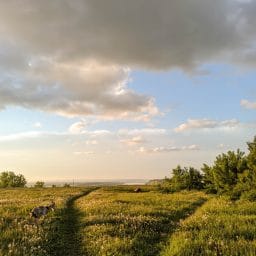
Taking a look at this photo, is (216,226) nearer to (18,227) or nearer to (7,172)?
(18,227)

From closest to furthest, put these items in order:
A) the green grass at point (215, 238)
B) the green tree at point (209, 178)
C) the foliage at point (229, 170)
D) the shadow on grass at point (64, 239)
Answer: the green grass at point (215, 238)
the shadow on grass at point (64, 239)
the foliage at point (229, 170)
the green tree at point (209, 178)

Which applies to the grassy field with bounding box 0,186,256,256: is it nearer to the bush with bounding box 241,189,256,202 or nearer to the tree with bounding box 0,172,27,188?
the bush with bounding box 241,189,256,202

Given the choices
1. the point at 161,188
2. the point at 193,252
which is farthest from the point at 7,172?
the point at 193,252

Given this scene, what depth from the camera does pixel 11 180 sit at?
13338cm

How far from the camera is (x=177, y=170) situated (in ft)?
203

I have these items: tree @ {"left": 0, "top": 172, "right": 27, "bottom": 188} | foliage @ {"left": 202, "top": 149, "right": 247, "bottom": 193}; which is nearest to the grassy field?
foliage @ {"left": 202, "top": 149, "right": 247, "bottom": 193}

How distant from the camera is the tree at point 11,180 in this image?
132m

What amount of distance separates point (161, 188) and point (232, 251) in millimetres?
51640

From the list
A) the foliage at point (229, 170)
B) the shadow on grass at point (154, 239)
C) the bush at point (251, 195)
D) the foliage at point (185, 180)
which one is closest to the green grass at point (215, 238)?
the shadow on grass at point (154, 239)

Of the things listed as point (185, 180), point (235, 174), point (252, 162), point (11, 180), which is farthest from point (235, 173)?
point (11, 180)

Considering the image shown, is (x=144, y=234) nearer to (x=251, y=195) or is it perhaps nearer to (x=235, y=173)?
(x=251, y=195)

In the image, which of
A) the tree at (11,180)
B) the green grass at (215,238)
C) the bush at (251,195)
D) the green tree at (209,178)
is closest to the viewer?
the green grass at (215,238)

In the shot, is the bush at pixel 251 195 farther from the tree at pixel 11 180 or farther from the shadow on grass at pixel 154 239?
the tree at pixel 11 180

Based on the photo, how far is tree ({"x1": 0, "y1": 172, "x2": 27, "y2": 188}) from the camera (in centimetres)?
13169
